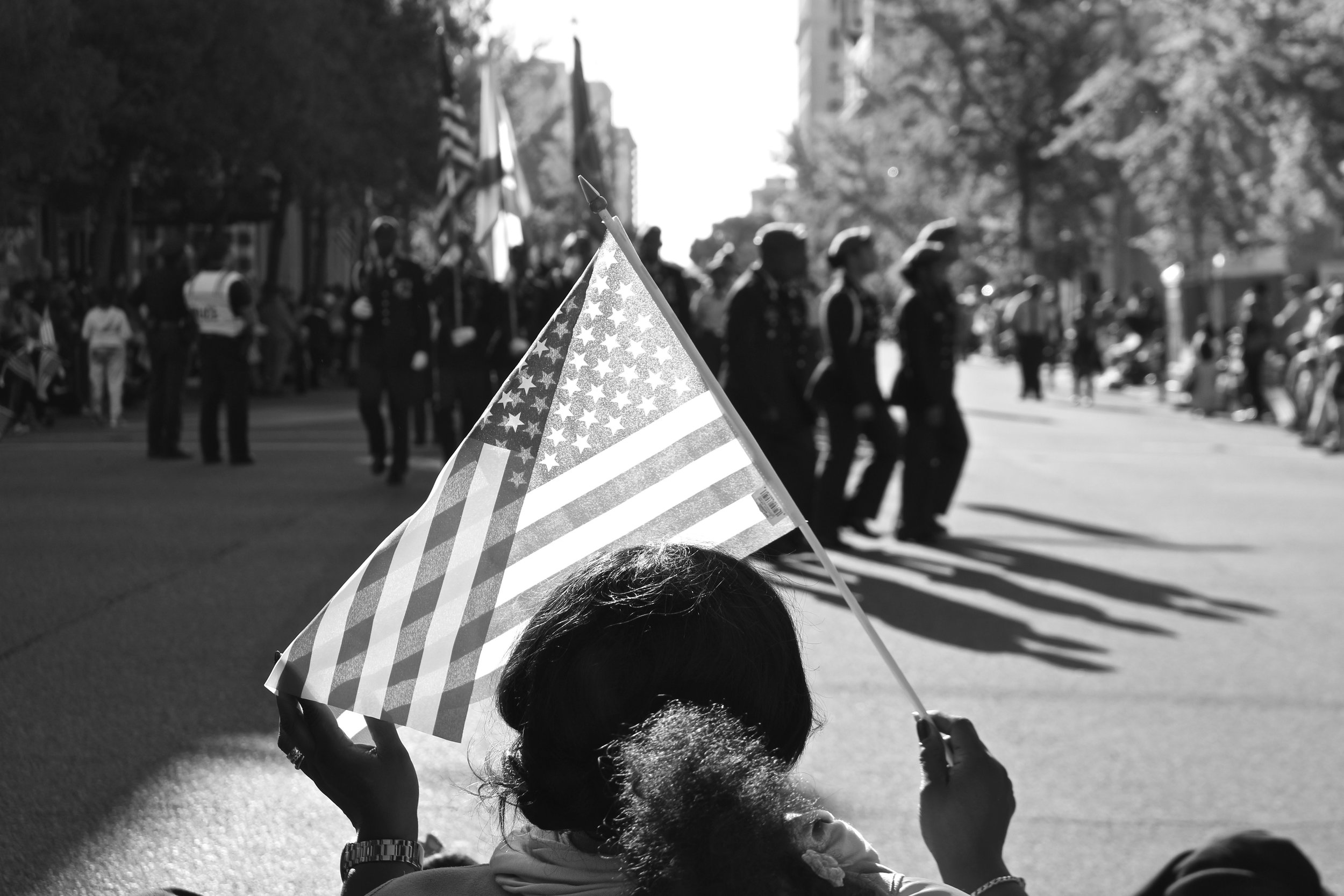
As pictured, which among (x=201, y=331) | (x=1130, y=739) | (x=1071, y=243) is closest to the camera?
(x=1130, y=739)

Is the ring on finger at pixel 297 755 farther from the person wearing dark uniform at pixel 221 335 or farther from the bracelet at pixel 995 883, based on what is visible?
the person wearing dark uniform at pixel 221 335

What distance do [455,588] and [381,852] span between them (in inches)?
16.3

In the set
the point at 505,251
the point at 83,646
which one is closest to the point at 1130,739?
the point at 83,646

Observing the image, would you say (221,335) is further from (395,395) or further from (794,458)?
(794,458)

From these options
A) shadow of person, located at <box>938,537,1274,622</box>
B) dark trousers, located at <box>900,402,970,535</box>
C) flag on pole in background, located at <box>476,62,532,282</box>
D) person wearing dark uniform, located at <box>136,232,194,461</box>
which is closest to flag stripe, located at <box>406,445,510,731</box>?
shadow of person, located at <box>938,537,1274,622</box>

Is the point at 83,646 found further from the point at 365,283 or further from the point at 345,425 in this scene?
the point at 345,425

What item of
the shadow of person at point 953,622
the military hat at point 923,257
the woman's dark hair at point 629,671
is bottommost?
the shadow of person at point 953,622

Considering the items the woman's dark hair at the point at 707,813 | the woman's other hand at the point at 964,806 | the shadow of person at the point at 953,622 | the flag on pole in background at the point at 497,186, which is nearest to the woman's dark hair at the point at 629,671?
the woman's dark hair at the point at 707,813

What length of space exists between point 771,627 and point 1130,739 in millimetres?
4705

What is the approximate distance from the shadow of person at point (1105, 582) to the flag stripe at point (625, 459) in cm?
675

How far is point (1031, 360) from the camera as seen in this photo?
31.9 metres

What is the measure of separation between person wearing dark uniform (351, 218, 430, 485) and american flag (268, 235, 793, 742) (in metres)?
10.9

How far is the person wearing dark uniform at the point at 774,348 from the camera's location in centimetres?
1030

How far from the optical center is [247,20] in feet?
61.5
